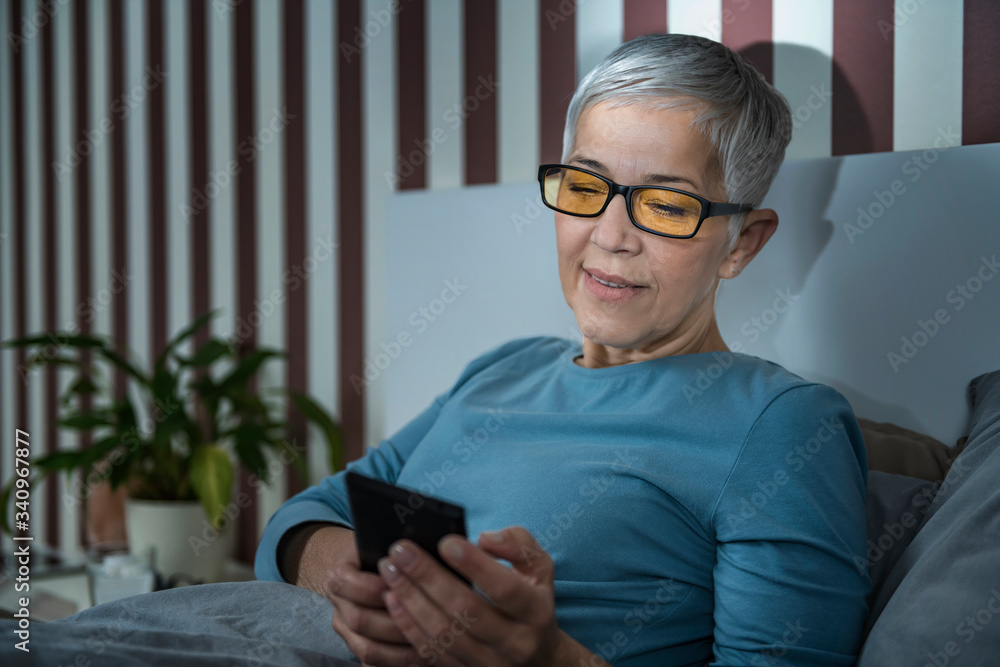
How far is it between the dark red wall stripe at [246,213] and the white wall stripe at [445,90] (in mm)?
653

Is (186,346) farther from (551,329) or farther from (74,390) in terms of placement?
(551,329)

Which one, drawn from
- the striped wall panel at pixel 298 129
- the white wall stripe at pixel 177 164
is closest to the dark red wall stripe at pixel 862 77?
the striped wall panel at pixel 298 129

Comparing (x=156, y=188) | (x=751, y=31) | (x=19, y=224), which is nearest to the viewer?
(x=751, y=31)

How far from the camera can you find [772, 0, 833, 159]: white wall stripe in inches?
51.3

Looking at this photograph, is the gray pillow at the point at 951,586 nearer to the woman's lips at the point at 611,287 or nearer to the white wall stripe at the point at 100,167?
the woman's lips at the point at 611,287

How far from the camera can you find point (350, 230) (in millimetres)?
2035

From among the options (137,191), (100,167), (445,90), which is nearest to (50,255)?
(100,167)

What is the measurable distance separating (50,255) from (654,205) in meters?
2.62

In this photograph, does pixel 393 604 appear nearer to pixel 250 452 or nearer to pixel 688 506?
pixel 688 506

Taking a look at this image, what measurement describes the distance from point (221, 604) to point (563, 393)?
531 millimetres

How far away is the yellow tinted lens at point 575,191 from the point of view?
1.06m

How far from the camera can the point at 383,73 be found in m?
1.94

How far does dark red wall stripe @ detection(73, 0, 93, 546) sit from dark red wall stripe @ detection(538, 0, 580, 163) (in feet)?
6.03

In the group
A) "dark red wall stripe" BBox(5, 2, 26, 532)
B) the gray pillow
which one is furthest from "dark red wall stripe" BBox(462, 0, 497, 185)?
"dark red wall stripe" BBox(5, 2, 26, 532)
